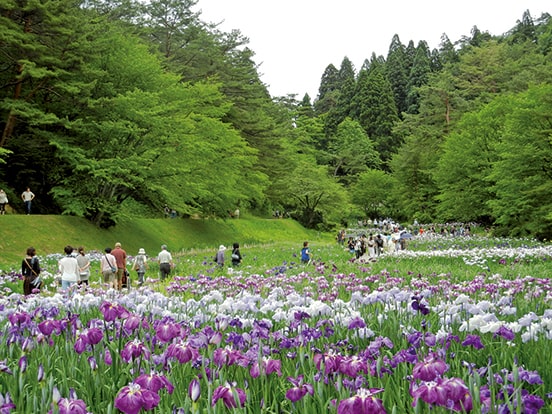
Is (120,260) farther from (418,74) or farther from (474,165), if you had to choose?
(418,74)

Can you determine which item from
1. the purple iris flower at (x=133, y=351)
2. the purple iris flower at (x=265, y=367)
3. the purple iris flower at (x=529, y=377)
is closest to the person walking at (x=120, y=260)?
the purple iris flower at (x=133, y=351)

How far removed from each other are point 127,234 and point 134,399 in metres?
27.0

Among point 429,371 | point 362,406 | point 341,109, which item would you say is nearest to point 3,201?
point 429,371

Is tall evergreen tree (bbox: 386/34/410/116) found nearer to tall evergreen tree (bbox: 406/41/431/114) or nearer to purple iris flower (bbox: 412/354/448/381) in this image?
tall evergreen tree (bbox: 406/41/431/114)

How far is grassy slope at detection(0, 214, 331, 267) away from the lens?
21.4 m

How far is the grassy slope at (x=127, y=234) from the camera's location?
21.4m

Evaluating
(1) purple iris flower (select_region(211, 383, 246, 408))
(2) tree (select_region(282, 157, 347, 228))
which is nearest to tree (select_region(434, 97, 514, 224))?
(2) tree (select_region(282, 157, 347, 228))

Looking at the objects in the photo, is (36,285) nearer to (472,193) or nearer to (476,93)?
(472,193)

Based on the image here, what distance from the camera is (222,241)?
3491 cm

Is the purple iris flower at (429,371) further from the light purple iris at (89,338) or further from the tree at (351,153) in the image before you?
the tree at (351,153)

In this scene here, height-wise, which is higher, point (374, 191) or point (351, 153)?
point (351, 153)

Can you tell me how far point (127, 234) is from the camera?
91.5 feet

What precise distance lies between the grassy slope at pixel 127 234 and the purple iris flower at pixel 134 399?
58.2 feet

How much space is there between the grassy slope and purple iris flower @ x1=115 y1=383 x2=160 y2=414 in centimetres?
1775
